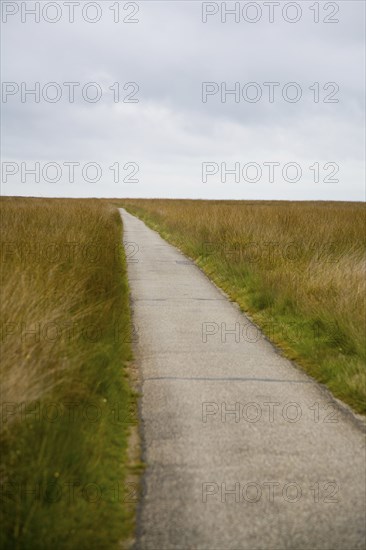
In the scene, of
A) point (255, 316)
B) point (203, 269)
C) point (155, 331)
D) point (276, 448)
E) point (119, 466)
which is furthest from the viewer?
point (203, 269)

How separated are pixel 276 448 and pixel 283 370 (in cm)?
212

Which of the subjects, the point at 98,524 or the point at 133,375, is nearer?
the point at 98,524

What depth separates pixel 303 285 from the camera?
9570mm

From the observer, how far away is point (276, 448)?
14.6ft

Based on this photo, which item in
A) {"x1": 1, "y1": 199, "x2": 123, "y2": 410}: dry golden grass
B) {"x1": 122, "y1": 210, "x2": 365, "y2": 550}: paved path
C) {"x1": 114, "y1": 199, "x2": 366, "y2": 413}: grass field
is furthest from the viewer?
{"x1": 114, "y1": 199, "x2": 366, "y2": 413}: grass field

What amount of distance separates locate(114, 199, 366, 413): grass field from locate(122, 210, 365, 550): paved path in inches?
14.0

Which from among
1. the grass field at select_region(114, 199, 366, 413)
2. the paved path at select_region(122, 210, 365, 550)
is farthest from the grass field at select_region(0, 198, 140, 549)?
the grass field at select_region(114, 199, 366, 413)

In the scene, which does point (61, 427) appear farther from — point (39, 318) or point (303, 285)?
point (303, 285)

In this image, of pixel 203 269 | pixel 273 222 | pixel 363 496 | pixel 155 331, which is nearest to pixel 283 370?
pixel 155 331

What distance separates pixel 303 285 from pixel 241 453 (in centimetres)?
554

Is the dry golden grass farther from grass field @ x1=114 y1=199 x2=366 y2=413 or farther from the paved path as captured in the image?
grass field @ x1=114 y1=199 x2=366 y2=413

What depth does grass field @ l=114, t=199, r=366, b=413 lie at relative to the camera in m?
6.60

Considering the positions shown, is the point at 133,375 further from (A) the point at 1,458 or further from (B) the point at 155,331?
(A) the point at 1,458

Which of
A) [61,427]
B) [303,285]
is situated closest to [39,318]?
[61,427]
